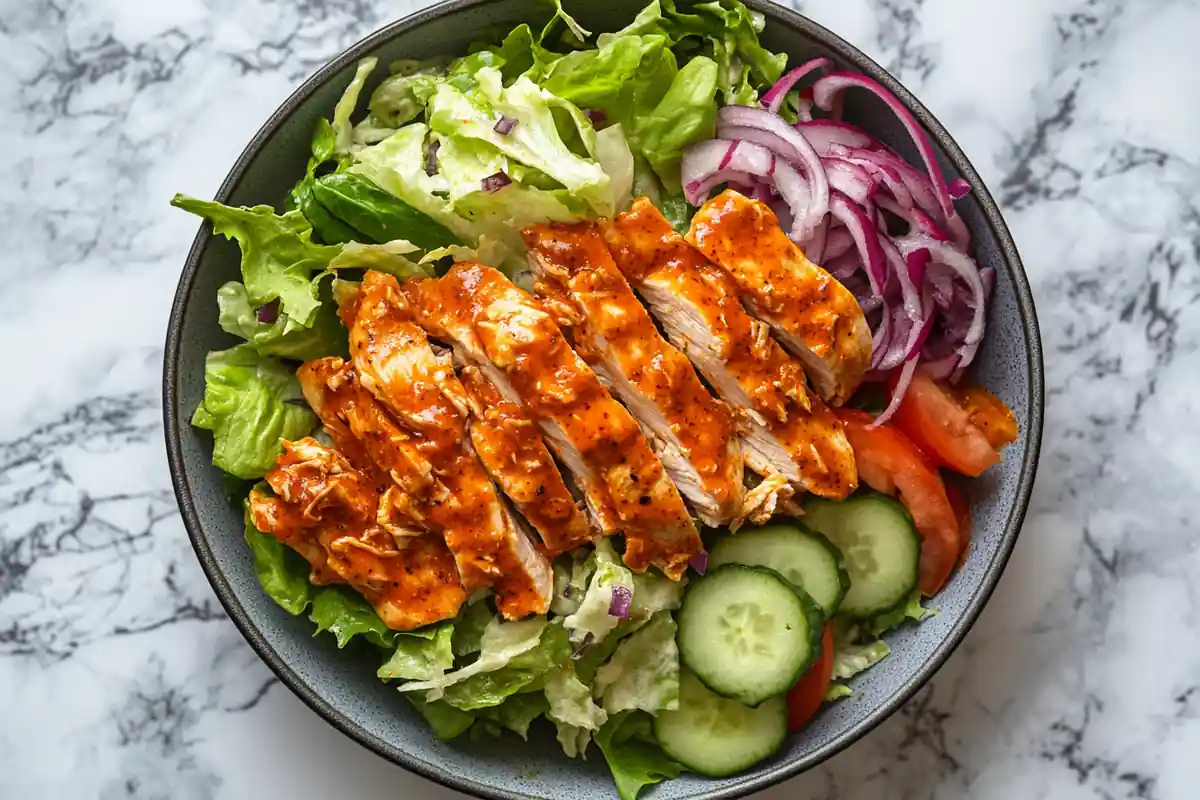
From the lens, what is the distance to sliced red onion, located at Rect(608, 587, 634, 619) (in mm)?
2879

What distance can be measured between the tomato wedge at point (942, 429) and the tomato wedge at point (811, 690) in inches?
22.4

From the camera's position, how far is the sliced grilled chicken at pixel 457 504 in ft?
9.23

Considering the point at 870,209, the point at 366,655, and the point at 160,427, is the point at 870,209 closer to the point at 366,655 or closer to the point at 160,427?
the point at 366,655

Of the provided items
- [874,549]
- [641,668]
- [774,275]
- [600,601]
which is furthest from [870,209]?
[641,668]

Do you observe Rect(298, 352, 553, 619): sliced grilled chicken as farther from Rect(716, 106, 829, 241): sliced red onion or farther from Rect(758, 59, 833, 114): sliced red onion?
Rect(758, 59, 833, 114): sliced red onion

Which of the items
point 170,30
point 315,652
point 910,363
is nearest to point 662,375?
point 910,363

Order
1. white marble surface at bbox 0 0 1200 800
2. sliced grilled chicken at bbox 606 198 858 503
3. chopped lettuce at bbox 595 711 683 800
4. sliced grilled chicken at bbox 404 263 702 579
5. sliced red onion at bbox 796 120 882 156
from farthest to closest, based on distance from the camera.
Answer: white marble surface at bbox 0 0 1200 800 → sliced red onion at bbox 796 120 882 156 → chopped lettuce at bbox 595 711 683 800 → sliced grilled chicken at bbox 606 198 858 503 → sliced grilled chicken at bbox 404 263 702 579

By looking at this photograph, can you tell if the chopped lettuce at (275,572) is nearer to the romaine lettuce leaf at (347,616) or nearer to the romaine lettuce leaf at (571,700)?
the romaine lettuce leaf at (347,616)

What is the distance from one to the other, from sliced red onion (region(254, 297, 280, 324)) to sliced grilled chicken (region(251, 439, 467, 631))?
1.19 ft

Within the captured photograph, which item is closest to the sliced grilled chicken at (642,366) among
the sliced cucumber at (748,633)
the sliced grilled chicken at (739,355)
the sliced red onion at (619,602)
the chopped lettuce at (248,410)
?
the sliced grilled chicken at (739,355)

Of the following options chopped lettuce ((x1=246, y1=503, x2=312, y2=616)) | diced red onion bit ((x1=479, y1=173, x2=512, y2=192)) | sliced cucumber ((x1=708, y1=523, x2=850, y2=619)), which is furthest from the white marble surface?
diced red onion bit ((x1=479, y1=173, x2=512, y2=192))

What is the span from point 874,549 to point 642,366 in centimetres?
83

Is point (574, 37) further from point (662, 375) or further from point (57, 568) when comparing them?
point (57, 568)

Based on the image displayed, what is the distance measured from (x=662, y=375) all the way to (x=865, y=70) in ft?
3.34
